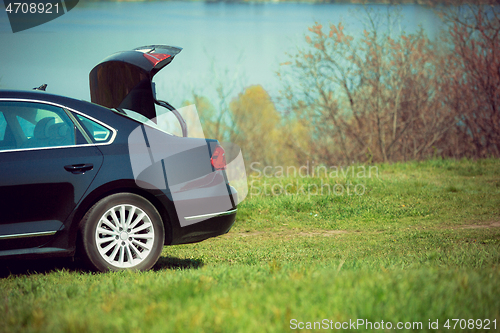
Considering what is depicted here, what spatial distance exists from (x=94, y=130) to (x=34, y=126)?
639 millimetres

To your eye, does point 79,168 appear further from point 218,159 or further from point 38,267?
point 38,267

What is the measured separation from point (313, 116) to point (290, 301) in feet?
50.9

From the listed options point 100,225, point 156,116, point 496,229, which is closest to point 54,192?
point 100,225

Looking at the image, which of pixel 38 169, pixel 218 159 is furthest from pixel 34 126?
pixel 218 159

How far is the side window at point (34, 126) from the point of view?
448 centimetres

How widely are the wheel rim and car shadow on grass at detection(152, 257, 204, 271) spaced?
656 millimetres

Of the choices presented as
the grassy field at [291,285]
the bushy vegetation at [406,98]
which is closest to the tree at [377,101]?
the bushy vegetation at [406,98]

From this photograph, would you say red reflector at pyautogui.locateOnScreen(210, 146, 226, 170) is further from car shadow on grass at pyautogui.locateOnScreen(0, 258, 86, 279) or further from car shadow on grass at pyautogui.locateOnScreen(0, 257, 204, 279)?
car shadow on grass at pyautogui.locateOnScreen(0, 258, 86, 279)

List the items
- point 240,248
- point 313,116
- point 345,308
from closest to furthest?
point 345,308
point 240,248
point 313,116

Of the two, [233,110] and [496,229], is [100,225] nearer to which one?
[496,229]

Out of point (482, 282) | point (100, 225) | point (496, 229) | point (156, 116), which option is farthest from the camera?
point (496, 229)

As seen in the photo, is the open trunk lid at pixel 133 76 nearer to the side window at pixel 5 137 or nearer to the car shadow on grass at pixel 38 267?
the side window at pixel 5 137

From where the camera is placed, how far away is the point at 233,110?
2439 cm

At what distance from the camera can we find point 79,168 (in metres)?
4.44
